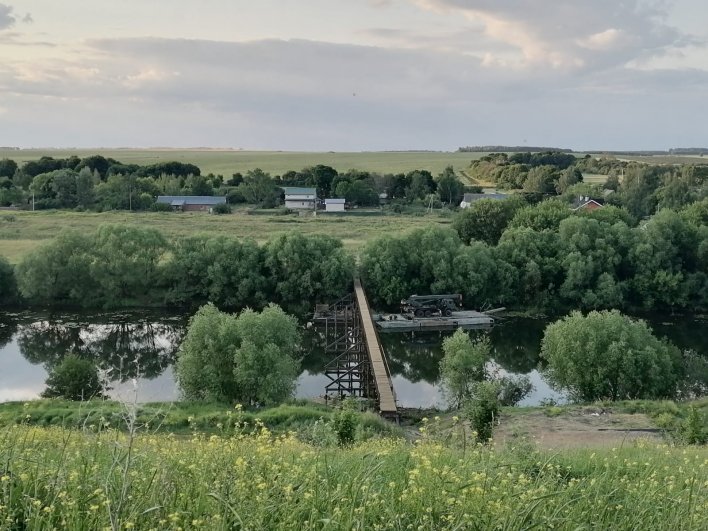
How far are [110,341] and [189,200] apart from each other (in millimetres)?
41958

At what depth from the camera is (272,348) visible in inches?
762

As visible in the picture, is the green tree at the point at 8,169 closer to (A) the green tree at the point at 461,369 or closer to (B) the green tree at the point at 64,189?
(B) the green tree at the point at 64,189

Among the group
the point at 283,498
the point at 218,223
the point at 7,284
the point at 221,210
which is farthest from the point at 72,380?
the point at 221,210

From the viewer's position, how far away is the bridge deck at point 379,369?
1706 cm

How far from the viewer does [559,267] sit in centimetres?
3691

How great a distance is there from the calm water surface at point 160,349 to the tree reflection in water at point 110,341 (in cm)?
4

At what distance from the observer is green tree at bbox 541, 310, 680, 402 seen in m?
19.9

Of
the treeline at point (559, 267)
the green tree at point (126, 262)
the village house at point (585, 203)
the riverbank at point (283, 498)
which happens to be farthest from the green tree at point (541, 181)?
the riverbank at point (283, 498)

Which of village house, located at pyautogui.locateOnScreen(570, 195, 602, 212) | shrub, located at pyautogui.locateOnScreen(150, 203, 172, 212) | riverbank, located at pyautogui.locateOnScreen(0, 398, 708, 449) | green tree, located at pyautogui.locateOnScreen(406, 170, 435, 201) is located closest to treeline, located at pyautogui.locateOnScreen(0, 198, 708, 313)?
riverbank, located at pyautogui.locateOnScreen(0, 398, 708, 449)

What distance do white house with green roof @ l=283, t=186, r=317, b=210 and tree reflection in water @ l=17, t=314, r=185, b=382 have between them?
124 ft

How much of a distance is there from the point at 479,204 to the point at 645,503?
4301 cm

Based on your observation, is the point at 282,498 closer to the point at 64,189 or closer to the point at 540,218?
the point at 540,218

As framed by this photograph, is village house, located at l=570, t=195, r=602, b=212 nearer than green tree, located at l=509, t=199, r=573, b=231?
No

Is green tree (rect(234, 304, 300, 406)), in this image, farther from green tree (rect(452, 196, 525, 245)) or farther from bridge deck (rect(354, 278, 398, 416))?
green tree (rect(452, 196, 525, 245))
